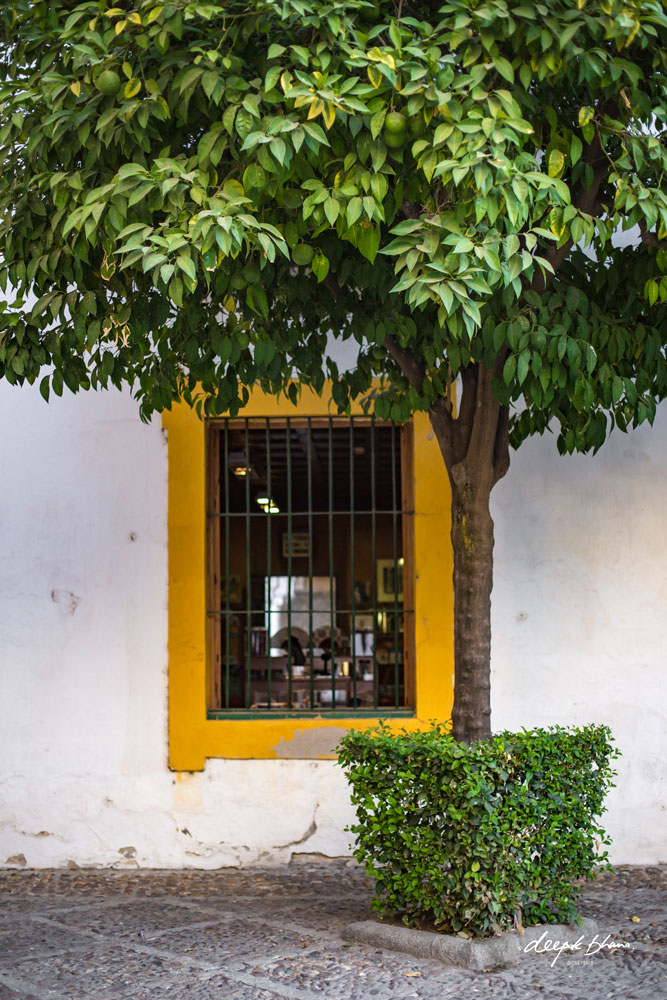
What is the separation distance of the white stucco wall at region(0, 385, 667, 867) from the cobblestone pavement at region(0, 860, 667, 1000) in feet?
0.93

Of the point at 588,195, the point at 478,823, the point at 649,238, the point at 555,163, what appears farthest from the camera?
the point at 588,195

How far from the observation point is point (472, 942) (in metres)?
4.19

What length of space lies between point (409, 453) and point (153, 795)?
8.62ft

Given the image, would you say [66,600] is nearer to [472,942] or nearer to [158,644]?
[158,644]

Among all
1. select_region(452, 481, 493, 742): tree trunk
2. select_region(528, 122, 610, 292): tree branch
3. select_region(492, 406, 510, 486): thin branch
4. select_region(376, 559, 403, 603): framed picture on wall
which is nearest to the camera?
select_region(528, 122, 610, 292): tree branch

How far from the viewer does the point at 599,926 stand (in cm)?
482

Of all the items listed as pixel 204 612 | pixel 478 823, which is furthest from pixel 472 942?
pixel 204 612

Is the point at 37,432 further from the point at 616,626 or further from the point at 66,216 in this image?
the point at 616,626

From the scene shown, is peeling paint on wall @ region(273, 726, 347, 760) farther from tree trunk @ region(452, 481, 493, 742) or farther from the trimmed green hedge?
tree trunk @ region(452, 481, 493, 742)

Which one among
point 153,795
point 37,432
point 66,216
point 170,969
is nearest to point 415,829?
point 170,969

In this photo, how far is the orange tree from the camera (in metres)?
3.35

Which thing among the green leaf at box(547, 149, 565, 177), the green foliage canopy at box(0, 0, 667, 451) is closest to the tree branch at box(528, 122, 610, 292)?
the green foliage canopy at box(0, 0, 667, 451)

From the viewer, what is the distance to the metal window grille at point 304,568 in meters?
6.45

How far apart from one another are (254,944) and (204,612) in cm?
219
